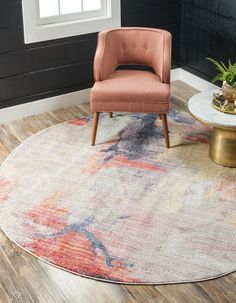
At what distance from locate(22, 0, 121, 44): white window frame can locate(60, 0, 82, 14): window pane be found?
0.05m

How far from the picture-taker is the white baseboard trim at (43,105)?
4.32 metres

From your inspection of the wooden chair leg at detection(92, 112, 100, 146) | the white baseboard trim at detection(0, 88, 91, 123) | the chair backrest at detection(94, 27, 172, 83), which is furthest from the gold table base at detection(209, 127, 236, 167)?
the white baseboard trim at detection(0, 88, 91, 123)

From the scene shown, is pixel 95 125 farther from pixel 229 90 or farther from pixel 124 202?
pixel 229 90

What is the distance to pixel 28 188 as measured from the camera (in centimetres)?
341

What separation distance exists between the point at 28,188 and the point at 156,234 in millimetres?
917

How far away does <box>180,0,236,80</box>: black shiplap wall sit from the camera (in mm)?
4344

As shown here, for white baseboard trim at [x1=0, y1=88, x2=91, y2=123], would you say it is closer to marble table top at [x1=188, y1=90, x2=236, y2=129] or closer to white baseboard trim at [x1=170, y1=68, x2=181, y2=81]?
white baseboard trim at [x1=170, y1=68, x2=181, y2=81]

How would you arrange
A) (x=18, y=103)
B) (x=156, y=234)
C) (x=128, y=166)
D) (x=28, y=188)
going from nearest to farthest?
(x=156, y=234) → (x=28, y=188) → (x=128, y=166) → (x=18, y=103)

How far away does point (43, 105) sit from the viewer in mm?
4461

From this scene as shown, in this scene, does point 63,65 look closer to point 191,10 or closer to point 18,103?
point 18,103

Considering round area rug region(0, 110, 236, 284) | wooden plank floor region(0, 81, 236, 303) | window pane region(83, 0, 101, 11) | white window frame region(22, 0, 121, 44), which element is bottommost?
wooden plank floor region(0, 81, 236, 303)

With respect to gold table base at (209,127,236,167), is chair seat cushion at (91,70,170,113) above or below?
above

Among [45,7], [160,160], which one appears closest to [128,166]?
[160,160]

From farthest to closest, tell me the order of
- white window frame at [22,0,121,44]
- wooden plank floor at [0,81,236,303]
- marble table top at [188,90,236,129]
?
white window frame at [22,0,121,44]
marble table top at [188,90,236,129]
wooden plank floor at [0,81,236,303]
